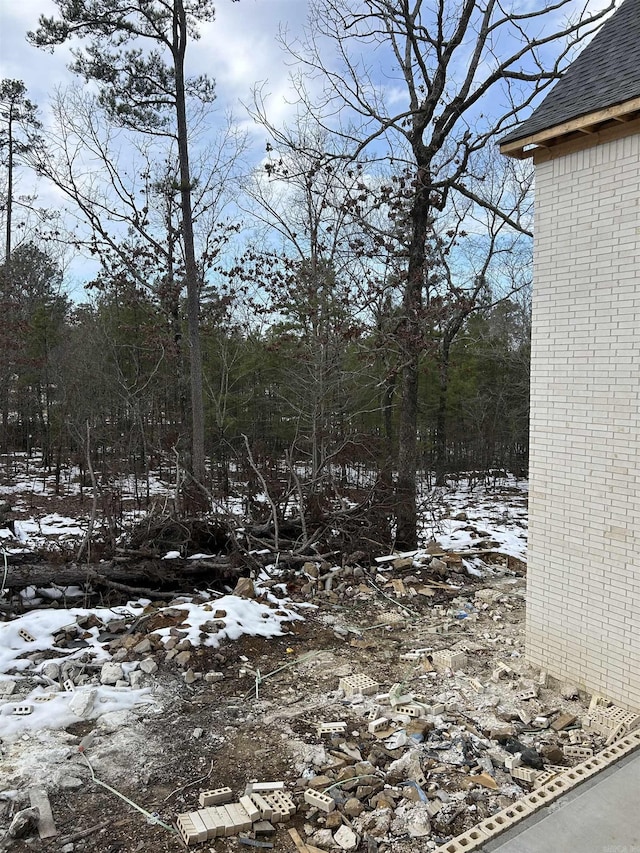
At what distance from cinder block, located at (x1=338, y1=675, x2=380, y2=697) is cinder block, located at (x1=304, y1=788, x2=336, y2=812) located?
4.39 ft

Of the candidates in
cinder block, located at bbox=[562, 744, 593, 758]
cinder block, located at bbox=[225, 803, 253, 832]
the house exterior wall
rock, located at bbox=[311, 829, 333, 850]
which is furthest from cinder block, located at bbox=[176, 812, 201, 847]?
the house exterior wall

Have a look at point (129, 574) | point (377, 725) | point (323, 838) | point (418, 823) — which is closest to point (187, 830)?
point (323, 838)

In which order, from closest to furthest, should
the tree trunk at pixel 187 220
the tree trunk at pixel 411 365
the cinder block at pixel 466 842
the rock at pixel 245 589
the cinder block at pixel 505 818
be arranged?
the cinder block at pixel 466 842, the cinder block at pixel 505 818, the rock at pixel 245 589, the tree trunk at pixel 411 365, the tree trunk at pixel 187 220

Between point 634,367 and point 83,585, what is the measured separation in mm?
5977

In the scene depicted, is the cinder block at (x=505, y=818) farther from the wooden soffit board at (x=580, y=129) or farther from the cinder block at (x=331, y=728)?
the wooden soffit board at (x=580, y=129)

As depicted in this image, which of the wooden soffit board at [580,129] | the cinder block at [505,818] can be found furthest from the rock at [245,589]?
the wooden soffit board at [580,129]

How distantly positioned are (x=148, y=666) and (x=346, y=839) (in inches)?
98.6

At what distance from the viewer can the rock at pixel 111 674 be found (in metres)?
4.84

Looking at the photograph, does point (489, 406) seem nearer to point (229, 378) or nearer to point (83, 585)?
point (229, 378)

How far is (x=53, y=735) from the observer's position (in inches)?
161

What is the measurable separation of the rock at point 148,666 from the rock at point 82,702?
49cm

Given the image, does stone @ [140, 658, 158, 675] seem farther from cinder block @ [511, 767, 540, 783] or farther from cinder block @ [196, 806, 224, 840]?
cinder block @ [511, 767, 540, 783]

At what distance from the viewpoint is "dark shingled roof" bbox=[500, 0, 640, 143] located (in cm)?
444

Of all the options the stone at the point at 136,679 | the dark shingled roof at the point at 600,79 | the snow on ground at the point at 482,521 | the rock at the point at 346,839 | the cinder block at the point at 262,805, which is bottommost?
the rock at the point at 346,839
